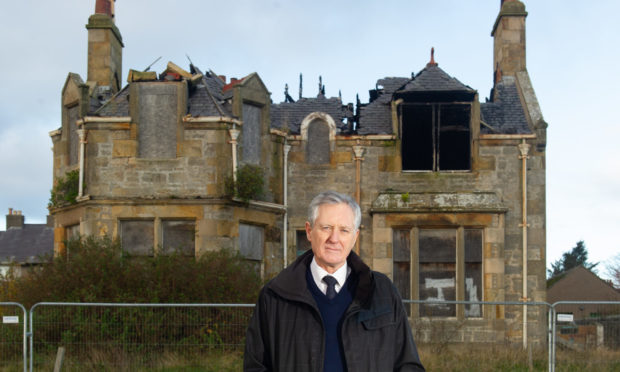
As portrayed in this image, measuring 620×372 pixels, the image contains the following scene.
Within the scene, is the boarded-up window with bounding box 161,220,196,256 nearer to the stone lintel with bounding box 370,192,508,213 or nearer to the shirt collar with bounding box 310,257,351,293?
the stone lintel with bounding box 370,192,508,213

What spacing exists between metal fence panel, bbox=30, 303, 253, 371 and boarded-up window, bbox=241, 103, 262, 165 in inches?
206

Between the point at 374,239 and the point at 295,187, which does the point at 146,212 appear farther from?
the point at 374,239

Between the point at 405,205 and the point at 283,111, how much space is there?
13.0 feet

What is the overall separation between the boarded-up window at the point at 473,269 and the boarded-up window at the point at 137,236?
22.1 ft

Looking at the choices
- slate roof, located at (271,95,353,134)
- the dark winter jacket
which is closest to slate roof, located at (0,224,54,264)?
slate roof, located at (271,95,353,134)

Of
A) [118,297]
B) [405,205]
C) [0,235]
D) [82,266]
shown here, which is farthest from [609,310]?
[0,235]

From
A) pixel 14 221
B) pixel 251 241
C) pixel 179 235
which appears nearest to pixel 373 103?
pixel 251 241

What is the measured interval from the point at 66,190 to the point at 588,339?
36.3ft

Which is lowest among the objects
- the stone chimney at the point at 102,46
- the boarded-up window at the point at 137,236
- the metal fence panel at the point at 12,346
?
the metal fence panel at the point at 12,346

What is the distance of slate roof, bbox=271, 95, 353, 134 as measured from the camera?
17.7m

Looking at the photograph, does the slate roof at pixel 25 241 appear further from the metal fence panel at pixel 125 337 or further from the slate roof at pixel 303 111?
the metal fence panel at pixel 125 337

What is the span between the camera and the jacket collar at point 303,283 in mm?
4164

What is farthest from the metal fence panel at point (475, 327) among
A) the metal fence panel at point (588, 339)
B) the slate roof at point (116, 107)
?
the slate roof at point (116, 107)

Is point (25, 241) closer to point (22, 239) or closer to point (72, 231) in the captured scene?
point (22, 239)
